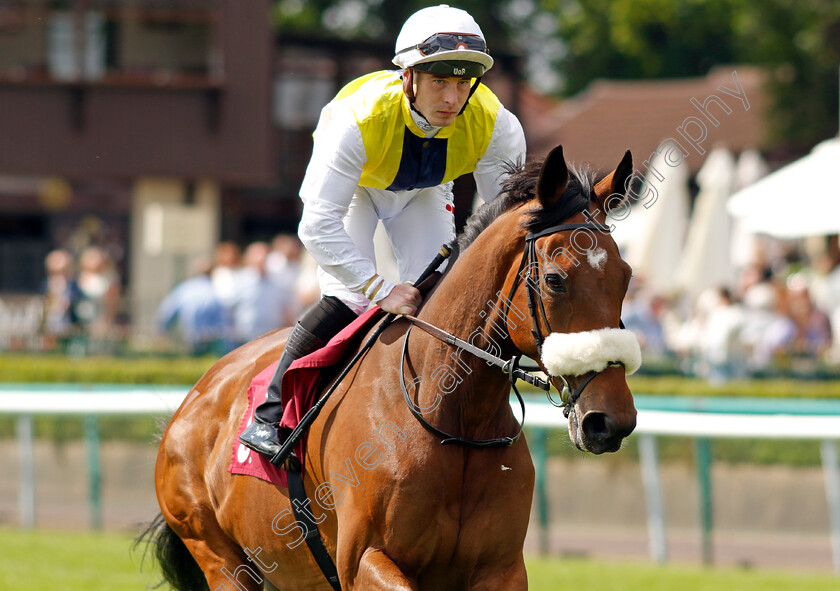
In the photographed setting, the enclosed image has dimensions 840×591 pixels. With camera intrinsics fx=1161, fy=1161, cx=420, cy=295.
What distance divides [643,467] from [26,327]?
29.2ft

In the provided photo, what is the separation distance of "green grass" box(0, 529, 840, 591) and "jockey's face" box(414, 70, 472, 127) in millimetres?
3764

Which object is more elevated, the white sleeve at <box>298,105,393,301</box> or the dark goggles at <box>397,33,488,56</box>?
the dark goggles at <box>397,33,488,56</box>

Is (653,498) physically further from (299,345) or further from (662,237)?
(662,237)

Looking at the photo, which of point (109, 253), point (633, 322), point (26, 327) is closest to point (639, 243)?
point (633, 322)

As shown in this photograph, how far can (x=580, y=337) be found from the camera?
10.1 ft

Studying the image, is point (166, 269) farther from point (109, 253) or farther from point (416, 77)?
point (416, 77)

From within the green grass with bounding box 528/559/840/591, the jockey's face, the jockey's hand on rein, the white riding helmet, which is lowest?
the green grass with bounding box 528/559/840/591

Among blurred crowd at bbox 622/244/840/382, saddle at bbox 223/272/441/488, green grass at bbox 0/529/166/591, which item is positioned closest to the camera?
saddle at bbox 223/272/441/488

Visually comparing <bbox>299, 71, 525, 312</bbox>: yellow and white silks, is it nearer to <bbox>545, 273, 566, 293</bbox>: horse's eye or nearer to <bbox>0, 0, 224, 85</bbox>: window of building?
<bbox>545, 273, 566, 293</bbox>: horse's eye

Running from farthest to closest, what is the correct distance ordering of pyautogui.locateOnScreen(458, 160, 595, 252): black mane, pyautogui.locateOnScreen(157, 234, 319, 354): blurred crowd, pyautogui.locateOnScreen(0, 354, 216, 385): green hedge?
pyautogui.locateOnScreen(157, 234, 319, 354): blurred crowd < pyautogui.locateOnScreen(0, 354, 216, 385): green hedge < pyautogui.locateOnScreen(458, 160, 595, 252): black mane

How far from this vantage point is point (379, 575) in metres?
3.35

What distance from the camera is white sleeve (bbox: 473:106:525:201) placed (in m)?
4.01

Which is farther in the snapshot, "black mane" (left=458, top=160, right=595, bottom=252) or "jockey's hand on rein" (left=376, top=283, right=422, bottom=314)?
"jockey's hand on rein" (left=376, top=283, right=422, bottom=314)

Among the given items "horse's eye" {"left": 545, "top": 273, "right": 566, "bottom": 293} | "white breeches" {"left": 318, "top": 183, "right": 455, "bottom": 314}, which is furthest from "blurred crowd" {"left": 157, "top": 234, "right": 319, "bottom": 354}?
"horse's eye" {"left": 545, "top": 273, "right": 566, "bottom": 293}
